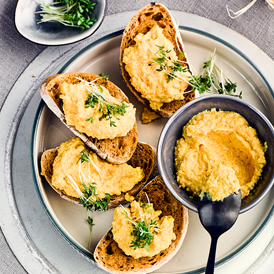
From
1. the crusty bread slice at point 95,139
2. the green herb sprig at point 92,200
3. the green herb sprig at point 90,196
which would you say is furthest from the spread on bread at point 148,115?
the green herb sprig at point 92,200

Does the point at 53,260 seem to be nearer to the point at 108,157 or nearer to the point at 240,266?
the point at 108,157

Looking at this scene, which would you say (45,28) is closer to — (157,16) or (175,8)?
(157,16)

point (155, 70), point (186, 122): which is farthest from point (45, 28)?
point (186, 122)

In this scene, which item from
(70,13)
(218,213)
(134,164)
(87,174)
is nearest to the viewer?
(218,213)

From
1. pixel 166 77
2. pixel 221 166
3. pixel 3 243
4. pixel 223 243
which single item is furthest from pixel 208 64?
pixel 3 243

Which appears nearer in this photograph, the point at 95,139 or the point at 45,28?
the point at 95,139

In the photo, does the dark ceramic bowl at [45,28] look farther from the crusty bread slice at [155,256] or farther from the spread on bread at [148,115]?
the crusty bread slice at [155,256]

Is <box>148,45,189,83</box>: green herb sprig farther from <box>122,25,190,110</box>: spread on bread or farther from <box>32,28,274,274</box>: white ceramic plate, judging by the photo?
<box>32,28,274,274</box>: white ceramic plate

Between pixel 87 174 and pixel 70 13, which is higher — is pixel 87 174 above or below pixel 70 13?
below
